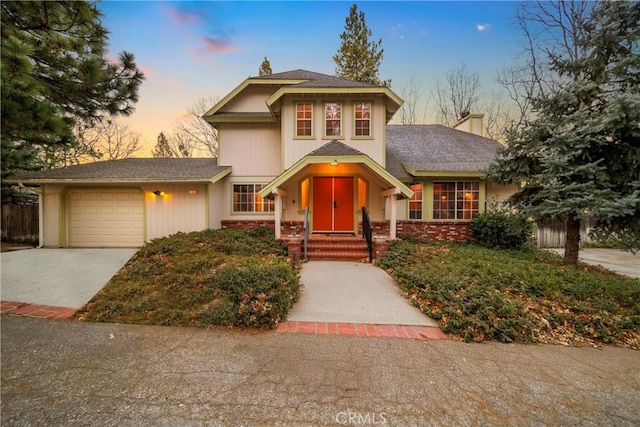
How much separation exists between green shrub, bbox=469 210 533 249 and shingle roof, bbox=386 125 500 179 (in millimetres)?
1972

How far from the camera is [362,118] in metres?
9.80

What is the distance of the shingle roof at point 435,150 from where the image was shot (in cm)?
1077

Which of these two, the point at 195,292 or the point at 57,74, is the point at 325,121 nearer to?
the point at 57,74

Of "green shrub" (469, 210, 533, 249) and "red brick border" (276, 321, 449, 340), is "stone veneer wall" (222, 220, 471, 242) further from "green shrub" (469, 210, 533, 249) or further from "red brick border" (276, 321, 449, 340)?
"red brick border" (276, 321, 449, 340)

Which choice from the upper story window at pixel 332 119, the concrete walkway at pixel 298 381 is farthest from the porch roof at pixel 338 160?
the concrete walkway at pixel 298 381

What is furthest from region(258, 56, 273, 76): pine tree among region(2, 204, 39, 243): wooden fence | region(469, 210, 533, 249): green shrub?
region(469, 210, 533, 249): green shrub

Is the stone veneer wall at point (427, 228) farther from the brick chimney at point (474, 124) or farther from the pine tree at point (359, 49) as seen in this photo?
the pine tree at point (359, 49)

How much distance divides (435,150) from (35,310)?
13670 mm

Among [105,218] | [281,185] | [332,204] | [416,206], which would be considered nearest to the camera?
[281,185]

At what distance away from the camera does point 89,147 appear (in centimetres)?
2169

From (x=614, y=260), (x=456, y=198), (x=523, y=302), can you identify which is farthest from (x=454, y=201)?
(x=523, y=302)

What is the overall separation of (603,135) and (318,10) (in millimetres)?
10343

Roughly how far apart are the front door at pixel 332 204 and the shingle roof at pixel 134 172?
392 centimetres

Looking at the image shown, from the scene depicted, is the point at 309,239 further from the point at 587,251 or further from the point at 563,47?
the point at 563,47
